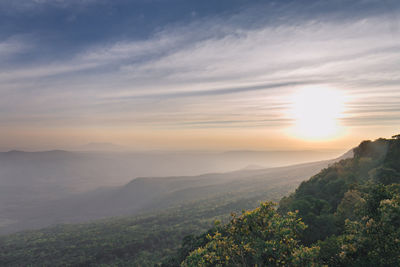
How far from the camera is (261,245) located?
14.3 metres

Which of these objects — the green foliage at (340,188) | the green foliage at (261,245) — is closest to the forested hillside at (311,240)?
the green foliage at (261,245)

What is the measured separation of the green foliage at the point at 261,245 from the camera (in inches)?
524

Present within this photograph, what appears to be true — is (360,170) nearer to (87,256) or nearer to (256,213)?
(256,213)

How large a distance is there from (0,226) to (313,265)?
24244 centimetres

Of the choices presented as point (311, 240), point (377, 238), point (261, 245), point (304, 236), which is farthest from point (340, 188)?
point (261, 245)

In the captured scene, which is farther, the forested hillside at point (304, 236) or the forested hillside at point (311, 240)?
the forested hillside at point (304, 236)

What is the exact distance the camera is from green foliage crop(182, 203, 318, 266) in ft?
43.7

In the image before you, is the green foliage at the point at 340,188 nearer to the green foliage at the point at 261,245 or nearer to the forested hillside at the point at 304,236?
the forested hillside at the point at 304,236

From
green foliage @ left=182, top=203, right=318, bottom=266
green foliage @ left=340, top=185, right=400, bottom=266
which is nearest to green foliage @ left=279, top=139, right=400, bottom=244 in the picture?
green foliage @ left=340, top=185, right=400, bottom=266

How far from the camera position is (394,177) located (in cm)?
2614

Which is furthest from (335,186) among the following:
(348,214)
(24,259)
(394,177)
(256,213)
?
(24,259)

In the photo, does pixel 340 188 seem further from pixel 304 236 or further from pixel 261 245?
pixel 261 245

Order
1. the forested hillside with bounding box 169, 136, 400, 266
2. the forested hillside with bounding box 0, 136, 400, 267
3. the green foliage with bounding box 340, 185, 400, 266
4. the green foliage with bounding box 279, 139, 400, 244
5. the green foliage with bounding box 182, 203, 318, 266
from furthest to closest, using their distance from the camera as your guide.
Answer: the green foliage with bounding box 279, 139, 400, 244 < the green foliage with bounding box 182, 203, 318, 266 < the forested hillside with bounding box 0, 136, 400, 267 < the forested hillside with bounding box 169, 136, 400, 266 < the green foliage with bounding box 340, 185, 400, 266

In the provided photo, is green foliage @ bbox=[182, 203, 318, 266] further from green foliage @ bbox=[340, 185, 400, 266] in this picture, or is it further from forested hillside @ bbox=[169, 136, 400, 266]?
green foliage @ bbox=[340, 185, 400, 266]
